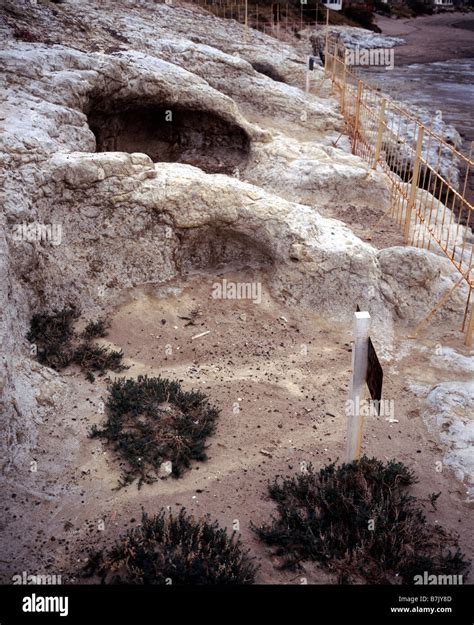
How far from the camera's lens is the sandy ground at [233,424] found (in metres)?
A: 5.53

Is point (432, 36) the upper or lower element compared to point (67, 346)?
upper

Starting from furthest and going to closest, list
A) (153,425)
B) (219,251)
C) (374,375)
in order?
(219,251) → (153,425) → (374,375)

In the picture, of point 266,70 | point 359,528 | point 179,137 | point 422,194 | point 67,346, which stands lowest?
point 359,528

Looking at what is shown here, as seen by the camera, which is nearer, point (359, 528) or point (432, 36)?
point (359, 528)

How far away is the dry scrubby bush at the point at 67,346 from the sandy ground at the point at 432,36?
34.5 metres

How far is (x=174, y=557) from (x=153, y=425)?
6.30 ft

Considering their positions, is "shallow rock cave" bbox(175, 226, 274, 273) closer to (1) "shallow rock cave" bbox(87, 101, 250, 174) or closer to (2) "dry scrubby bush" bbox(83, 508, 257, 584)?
(1) "shallow rock cave" bbox(87, 101, 250, 174)

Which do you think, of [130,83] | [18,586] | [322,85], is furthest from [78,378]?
[322,85]

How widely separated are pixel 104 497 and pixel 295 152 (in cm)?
919

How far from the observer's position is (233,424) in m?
6.95

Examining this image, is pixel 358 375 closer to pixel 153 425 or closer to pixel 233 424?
pixel 233 424

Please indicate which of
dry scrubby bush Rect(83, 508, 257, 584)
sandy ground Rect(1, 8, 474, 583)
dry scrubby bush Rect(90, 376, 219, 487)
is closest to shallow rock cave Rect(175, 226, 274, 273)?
sandy ground Rect(1, 8, 474, 583)

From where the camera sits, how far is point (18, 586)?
4211 millimetres

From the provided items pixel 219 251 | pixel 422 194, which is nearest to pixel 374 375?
pixel 219 251
